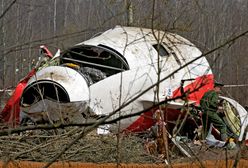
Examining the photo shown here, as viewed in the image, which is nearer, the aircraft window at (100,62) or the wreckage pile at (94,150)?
the wreckage pile at (94,150)

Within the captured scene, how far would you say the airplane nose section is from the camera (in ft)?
23.7

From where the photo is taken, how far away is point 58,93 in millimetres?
7438

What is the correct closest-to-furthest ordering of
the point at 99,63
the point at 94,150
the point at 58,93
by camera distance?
the point at 94,150 < the point at 58,93 < the point at 99,63

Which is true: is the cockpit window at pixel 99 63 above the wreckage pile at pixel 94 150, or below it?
above

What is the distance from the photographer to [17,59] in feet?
10.3

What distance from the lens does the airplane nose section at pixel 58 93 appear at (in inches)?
284

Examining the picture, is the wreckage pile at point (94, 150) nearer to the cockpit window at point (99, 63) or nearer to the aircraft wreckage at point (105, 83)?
the aircraft wreckage at point (105, 83)

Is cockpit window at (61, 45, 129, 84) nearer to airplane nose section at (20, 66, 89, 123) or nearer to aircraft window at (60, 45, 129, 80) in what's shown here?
aircraft window at (60, 45, 129, 80)

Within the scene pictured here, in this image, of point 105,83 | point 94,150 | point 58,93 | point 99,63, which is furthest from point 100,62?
point 94,150

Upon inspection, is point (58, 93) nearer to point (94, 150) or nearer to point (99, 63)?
point (99, 63)

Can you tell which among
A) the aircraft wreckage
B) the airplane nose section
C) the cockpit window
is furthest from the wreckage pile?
the cockpit window

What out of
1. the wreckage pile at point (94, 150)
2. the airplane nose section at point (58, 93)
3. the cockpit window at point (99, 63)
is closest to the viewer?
the wreckage pile at point (94, 150)

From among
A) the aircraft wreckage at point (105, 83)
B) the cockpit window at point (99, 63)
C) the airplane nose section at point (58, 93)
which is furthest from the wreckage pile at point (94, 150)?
the cockpit window at point (99, 63)

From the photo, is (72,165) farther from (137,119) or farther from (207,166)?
(137,119)
